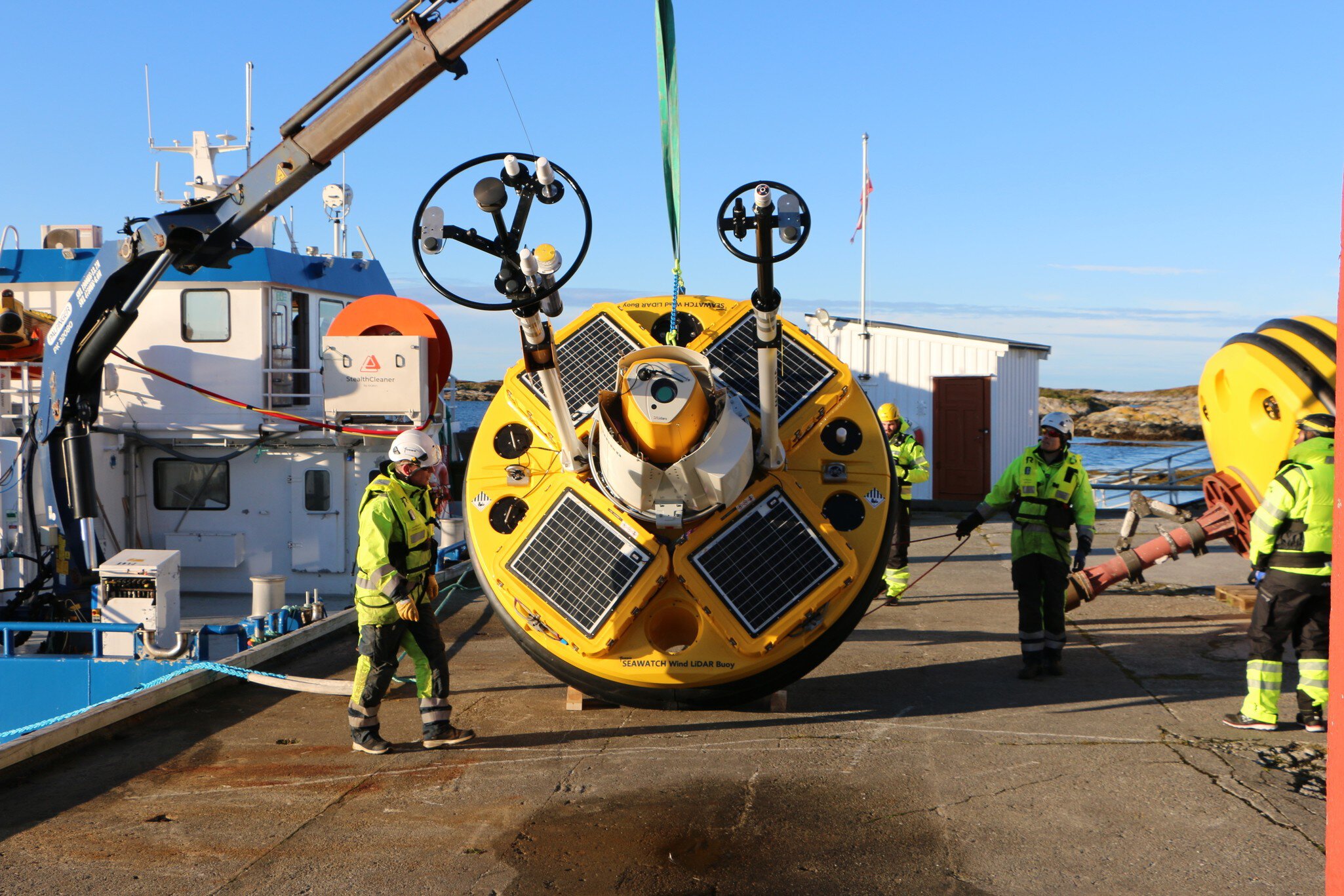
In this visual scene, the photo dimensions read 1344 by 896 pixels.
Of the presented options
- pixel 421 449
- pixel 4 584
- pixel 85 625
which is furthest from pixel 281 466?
pixel 421 449

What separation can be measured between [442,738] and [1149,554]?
5.93 m

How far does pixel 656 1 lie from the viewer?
19.5 ft

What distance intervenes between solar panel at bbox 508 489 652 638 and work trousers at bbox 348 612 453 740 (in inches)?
26.4

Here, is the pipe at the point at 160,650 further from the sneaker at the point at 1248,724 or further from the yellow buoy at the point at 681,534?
the sneaker at the point at 1248,724

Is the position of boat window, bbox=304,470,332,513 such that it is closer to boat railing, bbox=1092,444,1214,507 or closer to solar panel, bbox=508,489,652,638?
solar panel, bbox=508,489,652,638

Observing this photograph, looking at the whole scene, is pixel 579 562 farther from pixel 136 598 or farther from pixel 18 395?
pixel 18 395

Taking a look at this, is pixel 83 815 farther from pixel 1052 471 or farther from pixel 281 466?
pixel 281 466

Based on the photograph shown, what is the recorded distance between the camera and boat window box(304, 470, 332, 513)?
1310 cm

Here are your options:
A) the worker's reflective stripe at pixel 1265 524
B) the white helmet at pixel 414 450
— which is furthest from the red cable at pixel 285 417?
the worker's reflective stripe at pixel 1265 524

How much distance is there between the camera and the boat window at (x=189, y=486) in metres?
13.3

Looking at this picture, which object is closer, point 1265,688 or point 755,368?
point 1265,688

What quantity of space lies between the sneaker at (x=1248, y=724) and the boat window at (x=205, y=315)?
11.9m

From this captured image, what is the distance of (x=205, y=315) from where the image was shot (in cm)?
1352

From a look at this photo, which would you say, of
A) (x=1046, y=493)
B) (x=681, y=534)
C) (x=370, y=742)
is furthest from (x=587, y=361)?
(x=1046, y=493)
